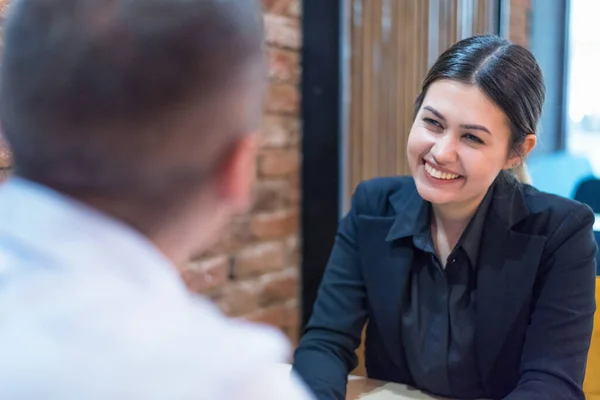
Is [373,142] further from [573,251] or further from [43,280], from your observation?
[43,280]

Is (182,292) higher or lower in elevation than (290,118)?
higher

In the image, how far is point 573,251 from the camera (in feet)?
4.00

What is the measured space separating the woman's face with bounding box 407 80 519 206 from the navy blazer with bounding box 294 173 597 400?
86 mm

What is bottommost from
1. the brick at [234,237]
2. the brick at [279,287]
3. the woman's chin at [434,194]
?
the brick at [279,287]

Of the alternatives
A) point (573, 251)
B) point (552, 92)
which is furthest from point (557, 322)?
point (552, 92)

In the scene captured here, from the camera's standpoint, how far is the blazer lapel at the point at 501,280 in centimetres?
123

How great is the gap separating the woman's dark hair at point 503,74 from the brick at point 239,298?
3.28 ft

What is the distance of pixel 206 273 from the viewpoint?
1.95 m

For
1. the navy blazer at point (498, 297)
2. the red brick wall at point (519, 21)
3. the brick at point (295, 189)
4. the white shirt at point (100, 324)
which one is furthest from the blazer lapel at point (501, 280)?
the red brick wall at point (519, 21)

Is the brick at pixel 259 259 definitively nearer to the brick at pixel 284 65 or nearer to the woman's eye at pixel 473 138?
the brick at pixel 284 65

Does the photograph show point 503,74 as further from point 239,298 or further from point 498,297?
point 239,298

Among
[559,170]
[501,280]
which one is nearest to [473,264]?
[501,280]

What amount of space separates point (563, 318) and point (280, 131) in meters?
1.22

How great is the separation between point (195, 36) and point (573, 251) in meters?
0.98
